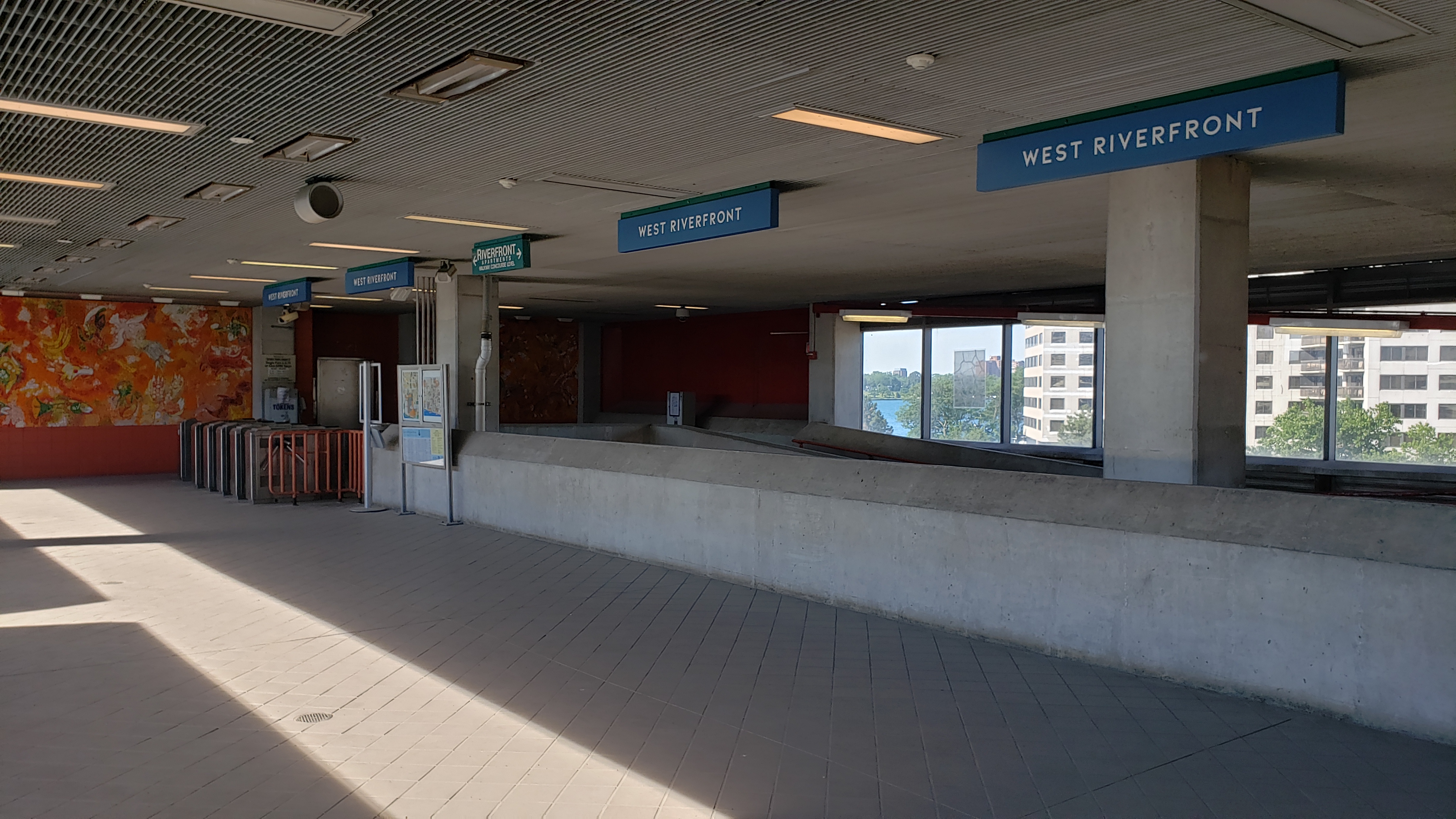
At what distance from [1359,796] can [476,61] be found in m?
5.01

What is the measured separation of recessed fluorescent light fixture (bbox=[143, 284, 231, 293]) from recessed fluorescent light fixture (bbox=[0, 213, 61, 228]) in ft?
23.5

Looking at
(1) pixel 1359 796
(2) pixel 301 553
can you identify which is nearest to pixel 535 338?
(2) pixel 301 553

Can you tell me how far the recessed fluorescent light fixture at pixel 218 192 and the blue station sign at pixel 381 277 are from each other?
478cm

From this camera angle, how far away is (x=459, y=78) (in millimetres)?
4961

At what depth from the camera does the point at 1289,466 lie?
620 inches

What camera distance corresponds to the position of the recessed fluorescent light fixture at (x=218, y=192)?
798 cm

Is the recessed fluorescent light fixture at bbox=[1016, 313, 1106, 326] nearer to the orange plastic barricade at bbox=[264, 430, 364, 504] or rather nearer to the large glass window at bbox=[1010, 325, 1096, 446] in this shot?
the large glass window at bbox=[1010, 325, 1096, 446]

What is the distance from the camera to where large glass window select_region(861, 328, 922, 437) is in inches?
837

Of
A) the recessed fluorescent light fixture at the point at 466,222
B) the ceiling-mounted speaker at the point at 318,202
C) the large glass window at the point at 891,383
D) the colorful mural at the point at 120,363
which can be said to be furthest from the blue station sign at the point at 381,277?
the large glass window at the point at 891,383

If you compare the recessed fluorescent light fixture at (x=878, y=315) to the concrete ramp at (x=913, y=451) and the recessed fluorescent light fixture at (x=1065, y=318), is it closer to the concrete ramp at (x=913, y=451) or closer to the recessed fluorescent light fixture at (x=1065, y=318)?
the concrete ramp at (x=913, y=451)

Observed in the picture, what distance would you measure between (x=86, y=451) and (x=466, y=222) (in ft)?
43.9

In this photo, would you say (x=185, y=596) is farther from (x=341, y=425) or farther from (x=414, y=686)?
(x=341, y=425)

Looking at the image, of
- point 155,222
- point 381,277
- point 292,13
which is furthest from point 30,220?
point 292,13

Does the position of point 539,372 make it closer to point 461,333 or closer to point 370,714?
point 461,333
